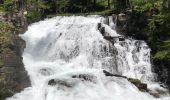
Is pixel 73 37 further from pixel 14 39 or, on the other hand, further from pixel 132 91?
pixel 132 91

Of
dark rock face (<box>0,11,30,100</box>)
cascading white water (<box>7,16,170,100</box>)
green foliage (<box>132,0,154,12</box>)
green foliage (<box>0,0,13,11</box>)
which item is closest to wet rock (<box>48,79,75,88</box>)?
cascading white water (<box>7,16,170,100</box>)

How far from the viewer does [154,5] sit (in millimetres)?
30312

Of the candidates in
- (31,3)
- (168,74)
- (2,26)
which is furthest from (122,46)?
(31,3)

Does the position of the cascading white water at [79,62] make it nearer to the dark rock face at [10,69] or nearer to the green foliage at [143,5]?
the dark rock face at [10,69]

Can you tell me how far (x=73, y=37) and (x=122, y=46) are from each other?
417 cm

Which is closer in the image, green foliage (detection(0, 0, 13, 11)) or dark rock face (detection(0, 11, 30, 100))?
dark rock face (detection(0, 11, 30, 100))

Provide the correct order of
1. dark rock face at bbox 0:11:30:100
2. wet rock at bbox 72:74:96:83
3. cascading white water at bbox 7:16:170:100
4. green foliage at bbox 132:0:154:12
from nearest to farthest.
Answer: dark rock face at bbox 0:11:30:100 < cascading white water at bbox 7:16:170:100 < wet rock at bbox 72:74:96:83 < green foliage at bbox 132:0:154:12

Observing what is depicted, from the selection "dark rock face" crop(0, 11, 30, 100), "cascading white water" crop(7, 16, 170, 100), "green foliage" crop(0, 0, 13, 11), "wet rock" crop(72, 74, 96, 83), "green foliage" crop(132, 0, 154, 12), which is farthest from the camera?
"green foliage" crop(0, 0, 13, 11)

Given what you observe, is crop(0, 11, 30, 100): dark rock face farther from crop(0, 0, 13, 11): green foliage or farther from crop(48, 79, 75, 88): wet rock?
crop(0, 0, 13, 11): green foliage

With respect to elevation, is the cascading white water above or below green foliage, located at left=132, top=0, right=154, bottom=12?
below

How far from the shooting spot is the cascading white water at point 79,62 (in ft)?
70.8

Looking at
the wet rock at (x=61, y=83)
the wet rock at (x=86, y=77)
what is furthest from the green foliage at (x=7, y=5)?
the wet rock at (x=61, y=83)

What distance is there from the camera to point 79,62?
2767cm

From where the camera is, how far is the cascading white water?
21.6 metres
